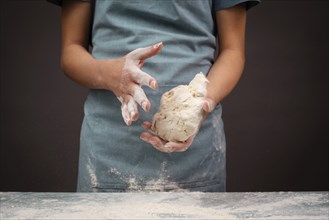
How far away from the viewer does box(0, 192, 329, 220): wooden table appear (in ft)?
4.60

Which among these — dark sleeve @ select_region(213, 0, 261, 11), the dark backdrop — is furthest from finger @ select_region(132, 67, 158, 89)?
the dark backdrop

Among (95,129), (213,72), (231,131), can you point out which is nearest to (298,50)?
(231,131)

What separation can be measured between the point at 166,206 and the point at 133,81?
0.34 m

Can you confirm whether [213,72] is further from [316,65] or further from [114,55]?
[316,65]

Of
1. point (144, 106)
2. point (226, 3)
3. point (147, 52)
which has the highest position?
point (226, 3)

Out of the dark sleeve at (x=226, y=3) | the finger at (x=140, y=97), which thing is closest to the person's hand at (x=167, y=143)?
the finger at (x=140, y=97)

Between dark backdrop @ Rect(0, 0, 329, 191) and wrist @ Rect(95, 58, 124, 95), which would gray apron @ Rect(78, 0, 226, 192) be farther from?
dark backdrop @ Rect(0, 0, 329, 191)

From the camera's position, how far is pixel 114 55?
182 centimetres

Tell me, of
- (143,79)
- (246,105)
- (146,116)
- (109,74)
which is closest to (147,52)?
(143,79)

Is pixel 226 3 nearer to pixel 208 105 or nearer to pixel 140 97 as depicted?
pixel 208 105

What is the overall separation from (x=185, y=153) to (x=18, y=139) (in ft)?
5.41

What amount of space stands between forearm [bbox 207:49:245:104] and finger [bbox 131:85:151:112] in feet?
0.85

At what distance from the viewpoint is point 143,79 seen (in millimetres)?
1521

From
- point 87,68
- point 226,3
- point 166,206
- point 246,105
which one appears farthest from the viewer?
point 246,105
